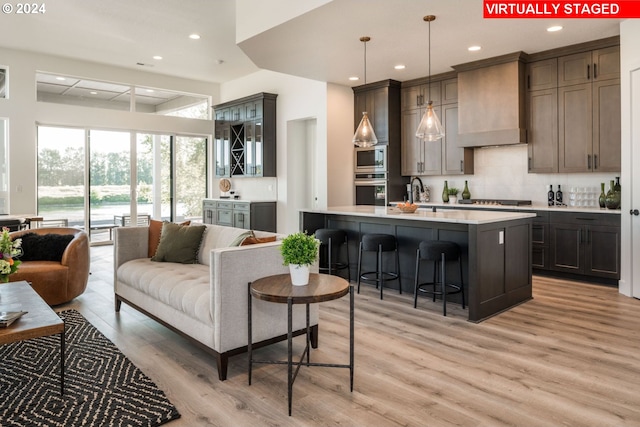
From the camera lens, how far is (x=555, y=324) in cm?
368

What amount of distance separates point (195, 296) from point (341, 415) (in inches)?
48.6

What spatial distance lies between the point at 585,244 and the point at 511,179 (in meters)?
1.47

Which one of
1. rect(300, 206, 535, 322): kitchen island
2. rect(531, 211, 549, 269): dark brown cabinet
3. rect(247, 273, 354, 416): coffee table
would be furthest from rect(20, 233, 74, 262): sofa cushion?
Result: rect(531, 211, 549, 269): dark brown cabinet

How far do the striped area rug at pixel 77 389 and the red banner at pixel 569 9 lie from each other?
433 cm

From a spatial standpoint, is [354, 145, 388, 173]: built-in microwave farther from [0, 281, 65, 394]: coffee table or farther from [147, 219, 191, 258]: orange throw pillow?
[0, 281, 65, 394]: coffee table

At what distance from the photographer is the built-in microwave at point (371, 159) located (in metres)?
7.25

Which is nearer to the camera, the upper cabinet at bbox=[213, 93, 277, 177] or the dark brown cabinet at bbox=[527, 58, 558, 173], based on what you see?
the dark brown cabinet at bbox=[527, 58, 558, 173]

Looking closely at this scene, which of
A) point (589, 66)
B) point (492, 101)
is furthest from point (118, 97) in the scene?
point (589, 66)

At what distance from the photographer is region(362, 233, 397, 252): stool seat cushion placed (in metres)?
4.61

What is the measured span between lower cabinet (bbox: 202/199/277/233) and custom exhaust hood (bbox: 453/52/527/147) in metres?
3.61

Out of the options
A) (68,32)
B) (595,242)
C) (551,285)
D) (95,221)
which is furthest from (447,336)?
(95,221)

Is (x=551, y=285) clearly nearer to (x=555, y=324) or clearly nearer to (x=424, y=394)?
(x=555, y=324)

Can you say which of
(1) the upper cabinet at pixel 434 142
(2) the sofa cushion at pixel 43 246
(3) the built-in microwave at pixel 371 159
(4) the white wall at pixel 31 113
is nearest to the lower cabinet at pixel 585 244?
(1) the upper cabinet at pixel 434 142

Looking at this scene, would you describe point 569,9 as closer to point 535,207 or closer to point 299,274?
point 535,207
